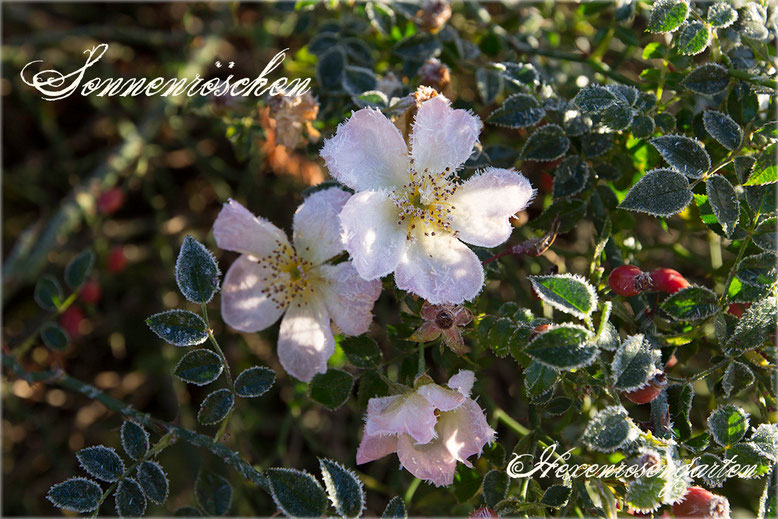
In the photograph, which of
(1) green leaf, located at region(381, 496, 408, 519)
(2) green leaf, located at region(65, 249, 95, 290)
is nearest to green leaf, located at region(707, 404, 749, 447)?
(1) green leaf, located at region(381, 496, 408, 519)

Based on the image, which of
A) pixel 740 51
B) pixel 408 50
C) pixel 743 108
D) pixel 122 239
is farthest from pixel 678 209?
pixel 122 239

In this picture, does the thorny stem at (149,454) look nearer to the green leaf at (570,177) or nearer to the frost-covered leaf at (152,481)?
the frost-covered leaf at (152,481)

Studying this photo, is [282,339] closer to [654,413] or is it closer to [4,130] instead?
[654,413]

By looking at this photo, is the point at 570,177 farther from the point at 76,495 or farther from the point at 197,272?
the point at 76,495

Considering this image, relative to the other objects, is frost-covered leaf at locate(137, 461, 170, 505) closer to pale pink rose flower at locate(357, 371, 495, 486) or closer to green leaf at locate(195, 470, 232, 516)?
green leaf at locate(195, 470, 232, 516)

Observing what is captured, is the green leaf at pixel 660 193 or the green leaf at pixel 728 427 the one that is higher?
the green leaf at pixel 660 193

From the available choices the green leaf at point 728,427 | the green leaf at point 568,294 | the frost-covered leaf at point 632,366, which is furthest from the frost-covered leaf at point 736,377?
the green leaf at point 568,294
